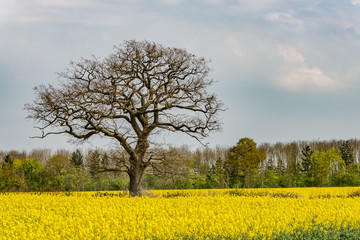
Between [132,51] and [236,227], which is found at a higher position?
[132,51]

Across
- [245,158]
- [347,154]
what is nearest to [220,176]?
[245,158]

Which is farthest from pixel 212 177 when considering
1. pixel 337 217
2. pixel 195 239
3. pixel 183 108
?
pixel 195 239

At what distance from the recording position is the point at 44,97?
74.7ft

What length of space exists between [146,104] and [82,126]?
4.36m

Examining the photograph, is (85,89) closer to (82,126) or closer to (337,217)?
(82,126)

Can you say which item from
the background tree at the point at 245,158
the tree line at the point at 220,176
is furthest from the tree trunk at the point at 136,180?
the background tree at the point at 245,158

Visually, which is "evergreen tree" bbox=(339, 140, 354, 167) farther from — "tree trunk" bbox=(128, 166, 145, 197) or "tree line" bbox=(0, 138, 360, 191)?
"tree trunk" bbox=(128, 166, 145, 197)

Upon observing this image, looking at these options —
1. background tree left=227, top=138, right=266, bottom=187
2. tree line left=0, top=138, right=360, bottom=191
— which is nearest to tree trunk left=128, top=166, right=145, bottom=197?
tree line left=0, top=138, right=360, bottom=191

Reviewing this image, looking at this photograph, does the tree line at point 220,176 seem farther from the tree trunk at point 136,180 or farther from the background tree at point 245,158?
the tree trunk at point 136,180

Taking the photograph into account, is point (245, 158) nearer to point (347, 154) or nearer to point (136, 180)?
point (347, 154)

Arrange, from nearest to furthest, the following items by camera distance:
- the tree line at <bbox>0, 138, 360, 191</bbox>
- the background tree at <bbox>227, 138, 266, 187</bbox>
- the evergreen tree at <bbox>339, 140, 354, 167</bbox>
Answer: the tree line at <bbox>0, 138, 360, 191</bbox> < the background tree at <bbox>227, 138, 266, 187</bbox> < the evergreen tree at <bbox>339, 140, 354, 167</bbox>

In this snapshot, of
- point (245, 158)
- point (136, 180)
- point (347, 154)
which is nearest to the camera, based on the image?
point (136, 180)

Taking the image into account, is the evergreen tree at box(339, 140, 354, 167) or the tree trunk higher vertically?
the evergreen tree at box(339, 140, 354, 167)

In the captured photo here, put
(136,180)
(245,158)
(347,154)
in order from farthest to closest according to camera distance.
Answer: (347,154)
(245,158)
(136,180)
